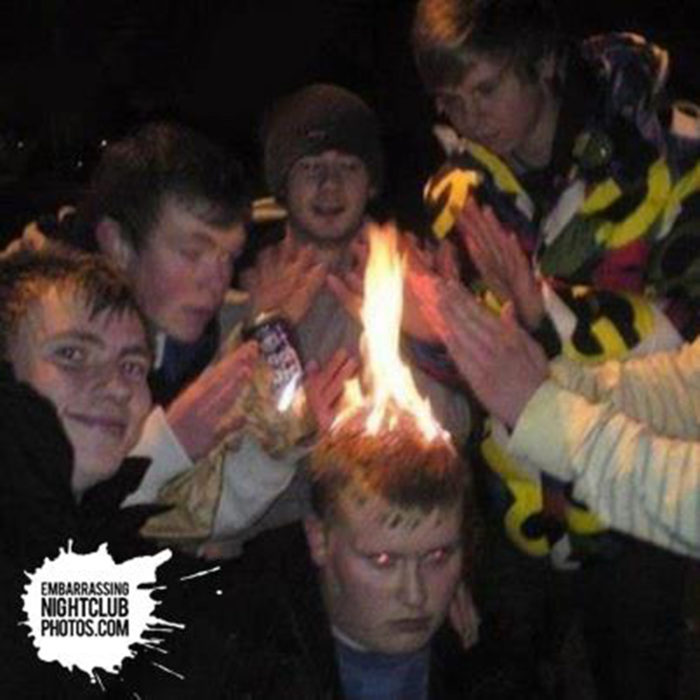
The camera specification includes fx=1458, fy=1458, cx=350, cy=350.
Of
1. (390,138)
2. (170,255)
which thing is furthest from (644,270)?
(390,138)

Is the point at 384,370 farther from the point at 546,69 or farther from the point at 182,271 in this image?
the point at 546,69

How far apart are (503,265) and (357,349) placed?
0.51 m

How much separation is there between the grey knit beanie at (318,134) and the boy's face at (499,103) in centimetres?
56

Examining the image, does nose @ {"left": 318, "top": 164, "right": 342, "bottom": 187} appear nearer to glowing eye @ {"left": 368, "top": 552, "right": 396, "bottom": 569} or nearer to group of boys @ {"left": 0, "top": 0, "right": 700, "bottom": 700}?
group of boys @ {"left": 0, "top": 0, "right": 700, "bottom": 700}

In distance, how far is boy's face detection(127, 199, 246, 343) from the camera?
361 centimetres

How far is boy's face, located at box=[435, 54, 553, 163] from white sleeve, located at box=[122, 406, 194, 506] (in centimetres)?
117

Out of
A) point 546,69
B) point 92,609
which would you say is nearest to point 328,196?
point 546,69

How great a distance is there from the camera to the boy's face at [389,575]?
2850mm

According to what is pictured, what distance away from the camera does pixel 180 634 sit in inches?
101

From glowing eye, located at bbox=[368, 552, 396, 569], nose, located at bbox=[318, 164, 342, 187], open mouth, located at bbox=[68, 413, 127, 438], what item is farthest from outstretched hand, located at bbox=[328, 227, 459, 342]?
open mouth, located at bbox=[68, 413, 127, 438]

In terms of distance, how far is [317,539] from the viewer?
2936 millimetres

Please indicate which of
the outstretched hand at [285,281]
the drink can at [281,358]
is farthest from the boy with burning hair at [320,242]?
the drink can at [281,358]

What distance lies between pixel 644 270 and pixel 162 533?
4.53 feet

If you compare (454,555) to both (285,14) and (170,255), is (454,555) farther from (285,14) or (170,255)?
(285,14)
